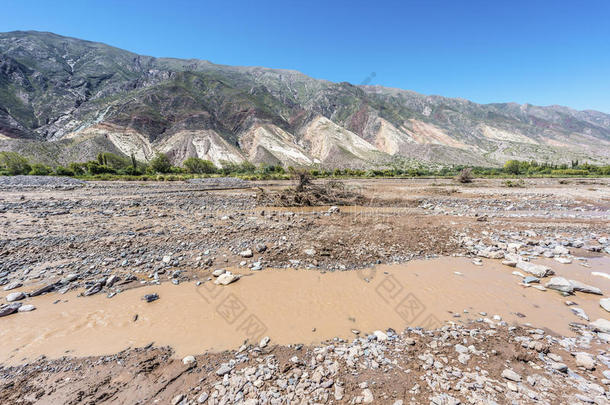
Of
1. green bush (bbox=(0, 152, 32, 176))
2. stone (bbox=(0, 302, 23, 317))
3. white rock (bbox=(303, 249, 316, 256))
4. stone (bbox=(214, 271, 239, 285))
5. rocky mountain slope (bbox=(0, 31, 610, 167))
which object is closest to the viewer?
stone (bbox=(0, 302, 23, 317))

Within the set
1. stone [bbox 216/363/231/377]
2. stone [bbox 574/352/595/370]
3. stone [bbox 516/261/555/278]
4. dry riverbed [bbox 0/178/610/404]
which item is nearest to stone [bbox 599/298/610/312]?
dry riverbed [bbox 0/178/610/404]

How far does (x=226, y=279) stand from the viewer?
20.0 feet

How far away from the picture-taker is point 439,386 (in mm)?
3168

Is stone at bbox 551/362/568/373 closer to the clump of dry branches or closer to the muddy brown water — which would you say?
the muddy brown water

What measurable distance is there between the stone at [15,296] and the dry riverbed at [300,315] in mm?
25

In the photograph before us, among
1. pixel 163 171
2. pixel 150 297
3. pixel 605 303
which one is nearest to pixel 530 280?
pixel 605 303

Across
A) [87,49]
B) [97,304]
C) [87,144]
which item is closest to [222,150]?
[87,144]

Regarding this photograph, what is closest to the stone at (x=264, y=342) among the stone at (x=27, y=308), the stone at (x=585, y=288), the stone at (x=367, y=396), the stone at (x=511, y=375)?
the stone at (x=367, y=396)

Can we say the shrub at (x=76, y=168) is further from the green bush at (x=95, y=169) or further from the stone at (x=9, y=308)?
the stone at (x=9, y=308)

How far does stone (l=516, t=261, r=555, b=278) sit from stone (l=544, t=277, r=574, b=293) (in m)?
0.51

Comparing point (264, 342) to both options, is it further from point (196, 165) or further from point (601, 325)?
point (196, 165)

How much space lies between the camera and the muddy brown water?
14.0 ft

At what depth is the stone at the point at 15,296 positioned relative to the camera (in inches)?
204

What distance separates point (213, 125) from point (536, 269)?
371ft
